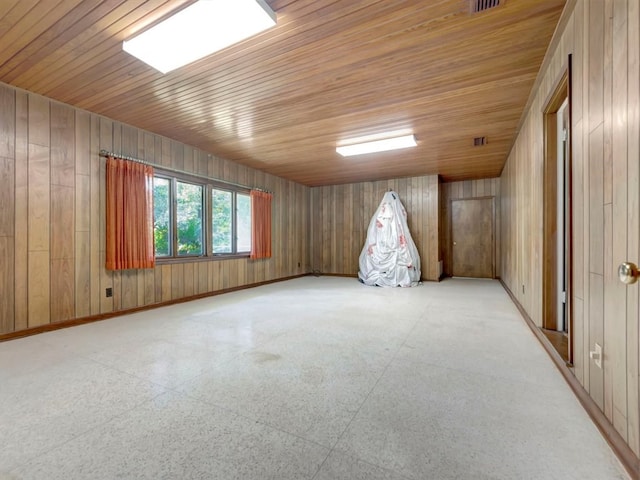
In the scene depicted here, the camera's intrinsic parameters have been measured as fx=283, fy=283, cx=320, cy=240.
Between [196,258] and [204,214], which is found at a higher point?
[204,214]

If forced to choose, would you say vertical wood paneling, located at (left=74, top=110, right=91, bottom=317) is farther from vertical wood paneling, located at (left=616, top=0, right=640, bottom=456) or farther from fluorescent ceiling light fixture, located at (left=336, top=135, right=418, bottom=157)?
vertical wood paneling, located at (left=616, top=0, right=640, bottom=456)

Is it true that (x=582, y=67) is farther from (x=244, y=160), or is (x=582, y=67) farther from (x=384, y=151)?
(x=244, y=160)

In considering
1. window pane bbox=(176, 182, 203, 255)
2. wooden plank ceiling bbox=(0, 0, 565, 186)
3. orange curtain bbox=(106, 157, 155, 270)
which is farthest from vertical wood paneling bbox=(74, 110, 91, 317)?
window pane bbox=(176, 182, 203, 255)

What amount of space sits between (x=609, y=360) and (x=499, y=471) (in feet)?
2.52

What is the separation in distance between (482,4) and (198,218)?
4500 millimetres

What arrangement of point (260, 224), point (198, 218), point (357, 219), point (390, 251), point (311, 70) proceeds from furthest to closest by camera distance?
point (357, 219) < point (390, 251) < point (260, 224) < point (198, 218) < point (311, 70)

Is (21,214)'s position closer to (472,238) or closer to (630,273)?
(630,273)

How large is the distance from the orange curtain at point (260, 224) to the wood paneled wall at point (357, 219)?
1.93 meters

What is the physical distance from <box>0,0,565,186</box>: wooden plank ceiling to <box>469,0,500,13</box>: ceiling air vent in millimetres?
55

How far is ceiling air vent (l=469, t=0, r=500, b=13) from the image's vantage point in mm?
1821

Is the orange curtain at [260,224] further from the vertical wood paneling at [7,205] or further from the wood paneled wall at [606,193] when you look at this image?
the wood paneled wall at [606,193]

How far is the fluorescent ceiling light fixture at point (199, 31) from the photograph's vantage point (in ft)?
6.07

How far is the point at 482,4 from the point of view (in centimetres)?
184

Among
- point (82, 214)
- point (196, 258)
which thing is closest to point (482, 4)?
point (82, 214)
